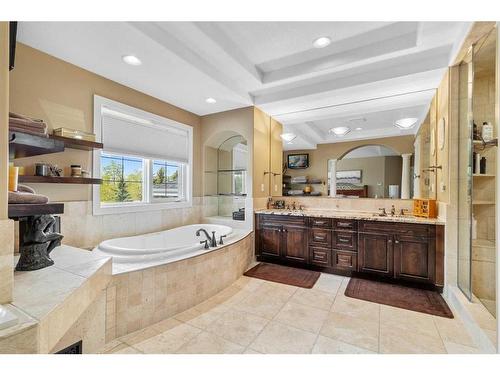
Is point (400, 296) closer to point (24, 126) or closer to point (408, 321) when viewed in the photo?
point (408, 321)

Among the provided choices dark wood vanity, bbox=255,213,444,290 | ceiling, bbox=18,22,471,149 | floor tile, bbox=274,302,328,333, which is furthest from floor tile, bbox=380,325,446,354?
ceiling, bbox=18,22,471,149

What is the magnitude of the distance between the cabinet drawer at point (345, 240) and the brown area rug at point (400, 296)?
1.40 feet

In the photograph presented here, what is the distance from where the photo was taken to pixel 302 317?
2047mm

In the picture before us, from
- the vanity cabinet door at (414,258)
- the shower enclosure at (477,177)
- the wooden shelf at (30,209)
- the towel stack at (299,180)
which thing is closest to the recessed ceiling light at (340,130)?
the towel stack at (299,180)

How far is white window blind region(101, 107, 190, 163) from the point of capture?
2.73 m

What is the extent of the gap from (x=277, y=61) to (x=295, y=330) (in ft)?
9.26

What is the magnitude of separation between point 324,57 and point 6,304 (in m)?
3.17

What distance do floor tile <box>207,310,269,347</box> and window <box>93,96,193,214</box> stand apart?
1.82 metres

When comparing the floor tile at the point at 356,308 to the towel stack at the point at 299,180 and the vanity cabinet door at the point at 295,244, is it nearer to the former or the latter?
Result: the vanity cabinet door at the point at 295,244

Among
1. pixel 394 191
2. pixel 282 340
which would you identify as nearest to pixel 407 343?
pixel 282 340

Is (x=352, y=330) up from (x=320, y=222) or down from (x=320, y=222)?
down

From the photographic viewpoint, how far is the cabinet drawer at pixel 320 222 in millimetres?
3098

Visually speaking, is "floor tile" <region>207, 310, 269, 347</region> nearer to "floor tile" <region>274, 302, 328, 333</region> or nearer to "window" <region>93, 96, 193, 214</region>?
"floor tile" <region>274, 302, 328, 333</region>
